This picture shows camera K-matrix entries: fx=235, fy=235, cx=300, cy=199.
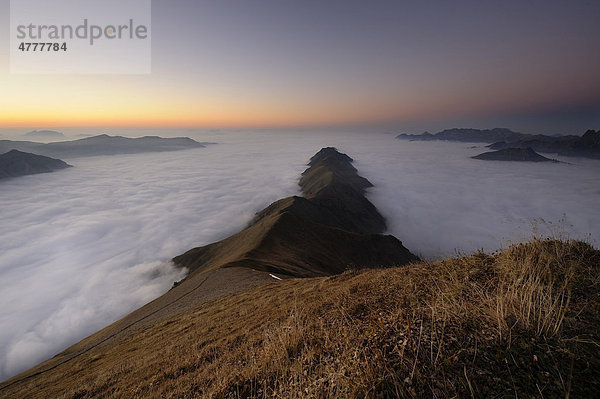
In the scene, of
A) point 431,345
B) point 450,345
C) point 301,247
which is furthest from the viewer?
point 301,247

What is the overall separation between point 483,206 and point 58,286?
229345 millimetres

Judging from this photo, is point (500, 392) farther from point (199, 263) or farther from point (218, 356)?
point (199, 263)

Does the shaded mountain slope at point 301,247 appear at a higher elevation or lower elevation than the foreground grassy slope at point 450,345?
lower

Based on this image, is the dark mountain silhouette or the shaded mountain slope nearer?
the dark mountain silhouette

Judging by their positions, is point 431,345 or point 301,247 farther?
point 301,247

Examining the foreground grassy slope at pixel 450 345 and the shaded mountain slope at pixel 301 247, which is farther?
the shaded mountain slope at pixel 301 247

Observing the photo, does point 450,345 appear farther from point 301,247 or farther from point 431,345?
point 301,247

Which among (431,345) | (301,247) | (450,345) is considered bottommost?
(301,247)

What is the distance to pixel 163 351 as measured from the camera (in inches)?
315

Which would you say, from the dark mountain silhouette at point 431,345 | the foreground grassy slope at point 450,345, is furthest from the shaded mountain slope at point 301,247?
the foreground grassy slope at point 450,345

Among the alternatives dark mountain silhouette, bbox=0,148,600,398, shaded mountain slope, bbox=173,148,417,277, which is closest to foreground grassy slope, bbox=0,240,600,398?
dark mountain silhouette, bbox=0,148,600,398

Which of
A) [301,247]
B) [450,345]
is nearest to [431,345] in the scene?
[450,345]

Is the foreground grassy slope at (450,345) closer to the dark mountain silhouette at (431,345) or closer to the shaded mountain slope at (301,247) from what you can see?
the dark mountain silhouette at (431,345)

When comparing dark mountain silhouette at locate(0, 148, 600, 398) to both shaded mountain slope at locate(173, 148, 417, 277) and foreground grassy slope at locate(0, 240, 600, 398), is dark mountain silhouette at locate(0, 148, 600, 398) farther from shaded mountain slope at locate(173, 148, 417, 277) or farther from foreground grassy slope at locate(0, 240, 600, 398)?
shaded mountain slope at locate(173, 148, 417, 277)
